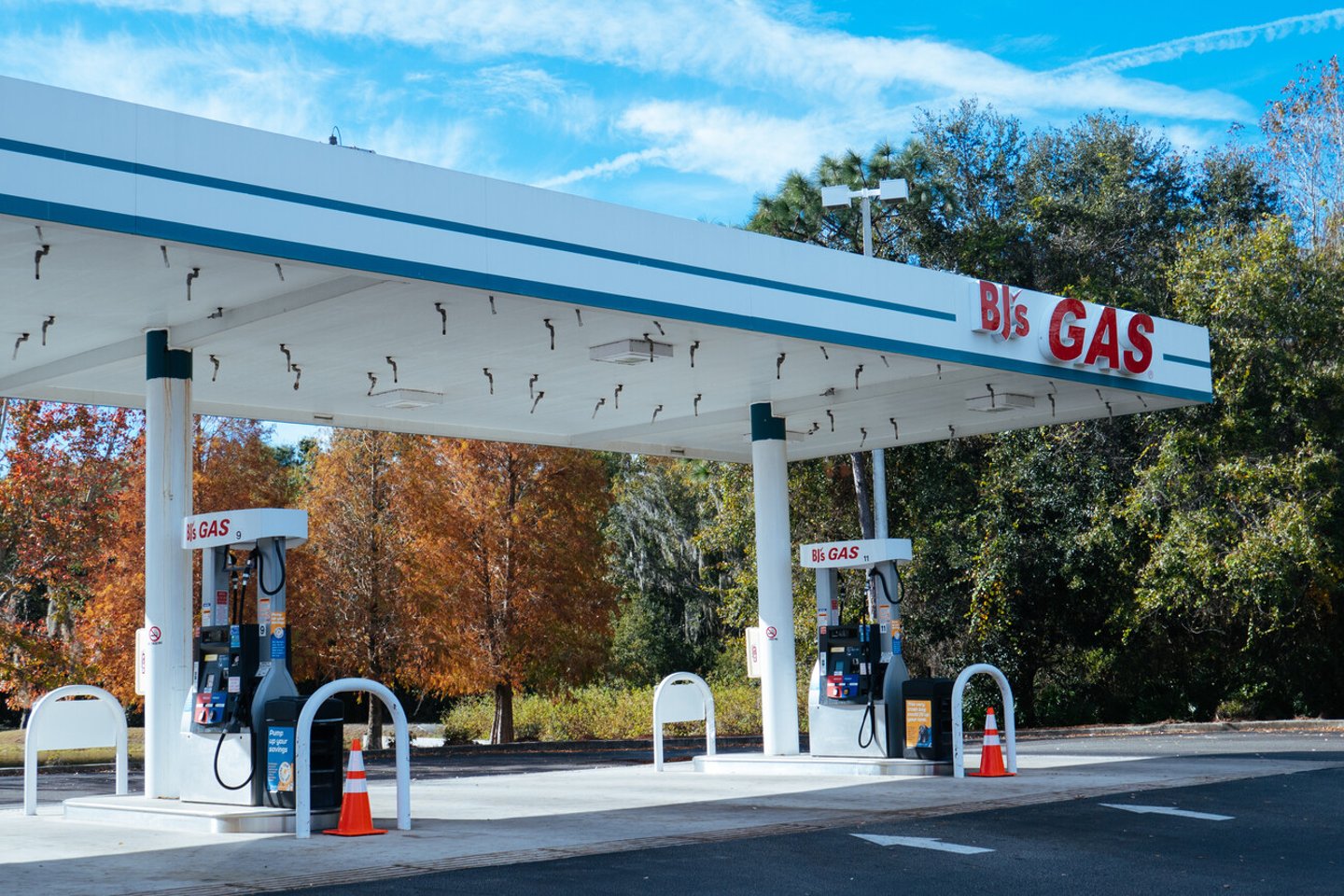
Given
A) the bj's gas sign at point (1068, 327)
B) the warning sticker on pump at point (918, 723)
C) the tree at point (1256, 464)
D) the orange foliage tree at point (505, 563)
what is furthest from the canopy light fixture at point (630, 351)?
the orange foliage tree at point (505, 563)

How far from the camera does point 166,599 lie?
12445 millimetres

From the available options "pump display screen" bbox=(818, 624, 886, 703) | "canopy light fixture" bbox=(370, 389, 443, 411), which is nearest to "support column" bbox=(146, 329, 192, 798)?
"canopy light fixture" bbox=(370, 389, 443, 411)

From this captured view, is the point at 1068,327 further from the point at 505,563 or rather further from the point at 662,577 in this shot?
the point at 662,577

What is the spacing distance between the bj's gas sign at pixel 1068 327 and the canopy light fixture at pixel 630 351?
326 centimetres

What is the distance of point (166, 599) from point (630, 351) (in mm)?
4677

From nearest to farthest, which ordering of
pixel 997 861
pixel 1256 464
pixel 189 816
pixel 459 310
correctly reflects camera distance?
pixel 997 861 < pixel 189 816 < pixel 459 310 < pixel 1256 464

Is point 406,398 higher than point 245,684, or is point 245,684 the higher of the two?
point 406,398

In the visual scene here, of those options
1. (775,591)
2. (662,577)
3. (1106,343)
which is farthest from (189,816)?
(662,577)

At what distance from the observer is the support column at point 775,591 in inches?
659

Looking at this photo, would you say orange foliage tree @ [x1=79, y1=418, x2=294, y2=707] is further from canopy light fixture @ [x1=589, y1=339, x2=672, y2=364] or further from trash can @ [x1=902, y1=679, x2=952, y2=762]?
trash can @ [x1=902, y1=679, x2=952, y2=762]

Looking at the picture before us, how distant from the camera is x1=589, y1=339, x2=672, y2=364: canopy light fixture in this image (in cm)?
1354

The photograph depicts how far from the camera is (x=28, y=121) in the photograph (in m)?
9.07

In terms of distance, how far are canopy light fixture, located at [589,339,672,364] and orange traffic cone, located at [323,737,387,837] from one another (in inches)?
189

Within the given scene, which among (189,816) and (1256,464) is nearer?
(189,816)
